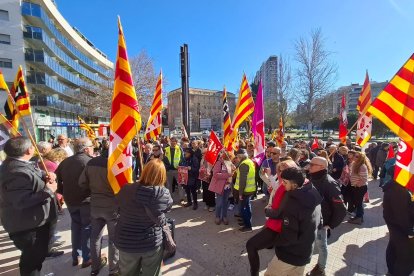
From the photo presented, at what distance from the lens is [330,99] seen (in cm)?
2822

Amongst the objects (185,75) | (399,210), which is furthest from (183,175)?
(185,75)

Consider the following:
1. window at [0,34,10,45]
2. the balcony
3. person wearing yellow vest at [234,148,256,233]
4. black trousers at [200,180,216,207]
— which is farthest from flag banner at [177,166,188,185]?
the balcony

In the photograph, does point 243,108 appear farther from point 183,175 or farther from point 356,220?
point 356,220

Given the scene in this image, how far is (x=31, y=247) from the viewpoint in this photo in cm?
306

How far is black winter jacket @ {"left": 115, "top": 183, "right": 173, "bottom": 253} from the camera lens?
251 cm

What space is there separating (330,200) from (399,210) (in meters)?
0.77

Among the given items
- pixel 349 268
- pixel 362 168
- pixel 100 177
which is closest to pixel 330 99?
pixel 362 168

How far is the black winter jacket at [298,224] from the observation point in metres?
2.54

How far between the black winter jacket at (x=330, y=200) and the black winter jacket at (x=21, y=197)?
3.62 meters

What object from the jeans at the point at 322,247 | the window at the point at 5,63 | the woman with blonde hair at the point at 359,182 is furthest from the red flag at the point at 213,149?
the window at the point at 5,63

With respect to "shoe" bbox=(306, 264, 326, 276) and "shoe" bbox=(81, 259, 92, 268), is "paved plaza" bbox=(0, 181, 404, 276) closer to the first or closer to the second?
"shoe" bbox=(81, 259, 92, 268)

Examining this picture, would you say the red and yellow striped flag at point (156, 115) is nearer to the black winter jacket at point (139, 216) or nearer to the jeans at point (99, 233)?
the jeans at point (99, 233)

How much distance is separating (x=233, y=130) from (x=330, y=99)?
26004 mm

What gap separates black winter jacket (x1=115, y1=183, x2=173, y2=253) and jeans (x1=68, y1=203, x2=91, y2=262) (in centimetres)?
Result: 159
